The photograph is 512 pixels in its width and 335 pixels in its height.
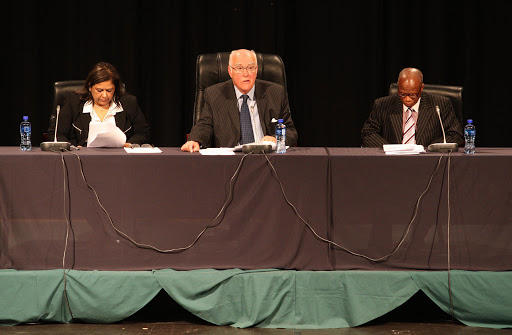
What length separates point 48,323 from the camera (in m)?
3.51

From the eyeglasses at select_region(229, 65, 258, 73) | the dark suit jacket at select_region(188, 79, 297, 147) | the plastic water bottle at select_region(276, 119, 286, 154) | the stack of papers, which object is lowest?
the stack of papers

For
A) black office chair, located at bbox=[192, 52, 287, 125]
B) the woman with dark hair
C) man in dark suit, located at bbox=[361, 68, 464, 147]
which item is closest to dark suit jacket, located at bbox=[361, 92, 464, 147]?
man in dark suit, located at bbox=[361, 68, 464, 147]

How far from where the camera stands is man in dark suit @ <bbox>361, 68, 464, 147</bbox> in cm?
453

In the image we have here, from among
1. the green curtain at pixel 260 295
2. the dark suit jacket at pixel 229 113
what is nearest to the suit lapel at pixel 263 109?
the dark suit jacket at pixel 229 113

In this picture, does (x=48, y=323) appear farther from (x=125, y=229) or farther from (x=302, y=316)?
(x=302, y=316)

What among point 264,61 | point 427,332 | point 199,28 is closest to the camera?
point 427,332

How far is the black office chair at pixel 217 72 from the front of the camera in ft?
15.6

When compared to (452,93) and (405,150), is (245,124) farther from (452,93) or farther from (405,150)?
(452,93)

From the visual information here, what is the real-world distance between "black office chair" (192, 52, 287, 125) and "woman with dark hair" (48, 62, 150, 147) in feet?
1.33

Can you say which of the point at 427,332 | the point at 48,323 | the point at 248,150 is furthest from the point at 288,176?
the point at 48,323

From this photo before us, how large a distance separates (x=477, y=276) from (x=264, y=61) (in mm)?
1986

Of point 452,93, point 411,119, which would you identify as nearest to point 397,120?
point 411,119

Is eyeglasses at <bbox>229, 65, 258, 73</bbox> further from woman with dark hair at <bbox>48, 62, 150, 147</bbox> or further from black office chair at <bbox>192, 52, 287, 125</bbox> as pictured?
woman with dark hair at <bbox>48, 62, 150, 147</bbox>

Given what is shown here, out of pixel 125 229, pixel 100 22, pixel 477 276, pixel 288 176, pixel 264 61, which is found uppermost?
pixel 100 22
